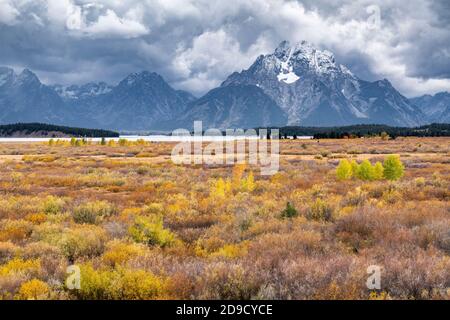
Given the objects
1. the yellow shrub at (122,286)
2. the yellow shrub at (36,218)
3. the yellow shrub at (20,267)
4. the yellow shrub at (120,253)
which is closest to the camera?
the yellow shrub at (122,286)

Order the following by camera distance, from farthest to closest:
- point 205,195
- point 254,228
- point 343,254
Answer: point 205,195, point 254,228, point 343,254

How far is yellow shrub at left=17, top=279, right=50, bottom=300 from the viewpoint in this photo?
624 cm

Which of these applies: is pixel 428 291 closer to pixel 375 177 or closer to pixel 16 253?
pixel 16 253

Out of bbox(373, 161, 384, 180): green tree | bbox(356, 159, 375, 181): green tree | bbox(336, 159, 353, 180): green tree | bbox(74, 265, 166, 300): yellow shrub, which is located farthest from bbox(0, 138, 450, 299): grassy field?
bbox(336, 159, 353, 180): green tree

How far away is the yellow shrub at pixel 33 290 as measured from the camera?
246 inches

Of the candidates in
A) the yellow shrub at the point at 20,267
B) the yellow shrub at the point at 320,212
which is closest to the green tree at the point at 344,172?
the yellow shrub at the point at 320,212

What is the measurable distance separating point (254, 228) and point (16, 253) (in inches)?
231

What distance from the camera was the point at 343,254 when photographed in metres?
8.68

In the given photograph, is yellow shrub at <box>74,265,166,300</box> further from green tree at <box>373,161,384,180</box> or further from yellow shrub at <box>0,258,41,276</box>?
green tree at <box>373,161,384,180</box>

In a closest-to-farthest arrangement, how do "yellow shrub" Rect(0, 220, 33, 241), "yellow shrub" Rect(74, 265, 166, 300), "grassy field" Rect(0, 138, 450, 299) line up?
"yellow shrub" Rect(74, 265, 166, 300) < "grassy field" Rect(0, 138, 450, 299) < "yellow shrub" Rect(0, 220, 33, 241)

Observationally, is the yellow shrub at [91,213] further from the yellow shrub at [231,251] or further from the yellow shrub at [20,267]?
the yellow shrub at [231,251]

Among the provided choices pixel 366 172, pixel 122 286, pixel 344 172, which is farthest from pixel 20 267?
pixel 366 172
